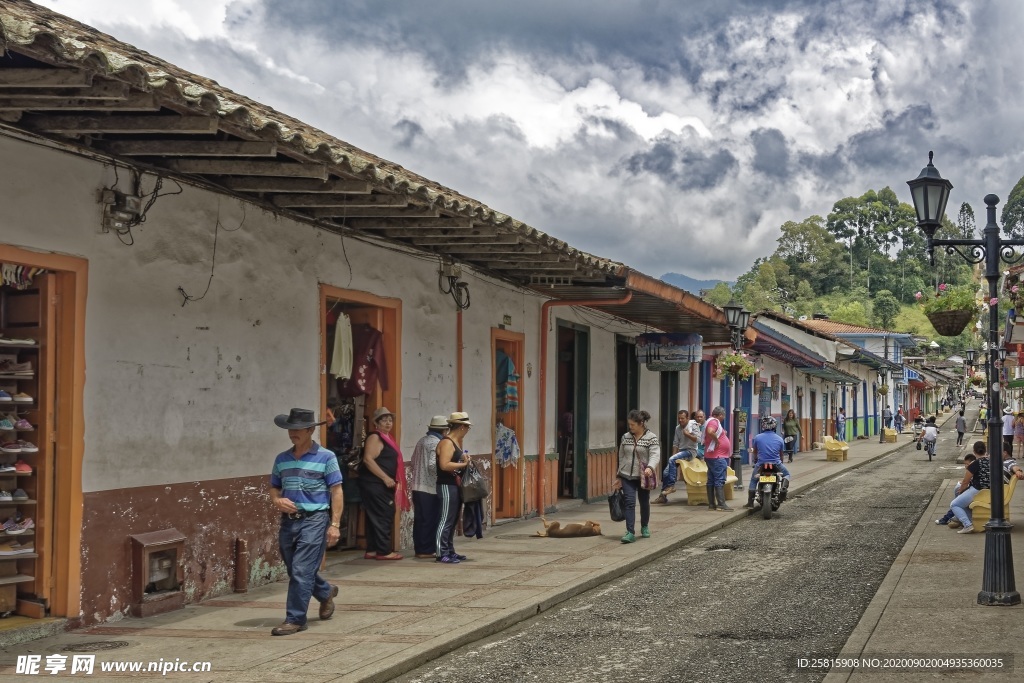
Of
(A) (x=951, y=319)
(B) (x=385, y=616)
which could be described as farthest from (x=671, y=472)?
(B) (x=385, y=616)

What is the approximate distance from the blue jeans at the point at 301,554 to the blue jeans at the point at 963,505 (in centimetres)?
925

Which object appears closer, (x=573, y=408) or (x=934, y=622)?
(x=934, y=622)

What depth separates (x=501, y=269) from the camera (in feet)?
46.5

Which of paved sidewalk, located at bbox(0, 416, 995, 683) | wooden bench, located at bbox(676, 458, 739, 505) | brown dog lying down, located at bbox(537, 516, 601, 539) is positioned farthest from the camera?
wooden bench, located at bbox(676, 458, 739, 505)

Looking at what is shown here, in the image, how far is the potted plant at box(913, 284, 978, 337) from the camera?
12055mm

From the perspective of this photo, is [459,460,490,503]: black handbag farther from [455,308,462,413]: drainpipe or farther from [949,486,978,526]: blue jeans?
[949,486,978,526]: blue jeans

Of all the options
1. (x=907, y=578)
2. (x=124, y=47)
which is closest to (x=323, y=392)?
(x=124, y=47)

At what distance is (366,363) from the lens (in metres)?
11.7

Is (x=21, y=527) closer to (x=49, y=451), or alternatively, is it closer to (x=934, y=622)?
(x=49, y=451)

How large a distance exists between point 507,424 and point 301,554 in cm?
803

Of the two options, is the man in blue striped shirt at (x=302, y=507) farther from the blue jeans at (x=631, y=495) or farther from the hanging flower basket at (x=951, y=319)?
the hanging flower basket at (x=951, y=319)

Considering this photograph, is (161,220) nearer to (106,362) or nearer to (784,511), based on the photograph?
(106,362)

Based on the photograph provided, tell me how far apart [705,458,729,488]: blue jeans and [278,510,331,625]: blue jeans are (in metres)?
10.2

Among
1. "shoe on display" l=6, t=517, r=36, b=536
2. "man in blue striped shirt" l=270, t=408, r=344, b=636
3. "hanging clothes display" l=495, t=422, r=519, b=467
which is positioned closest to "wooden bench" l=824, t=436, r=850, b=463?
"hanging clothes display" l=495, t=422, r=519, b=467
